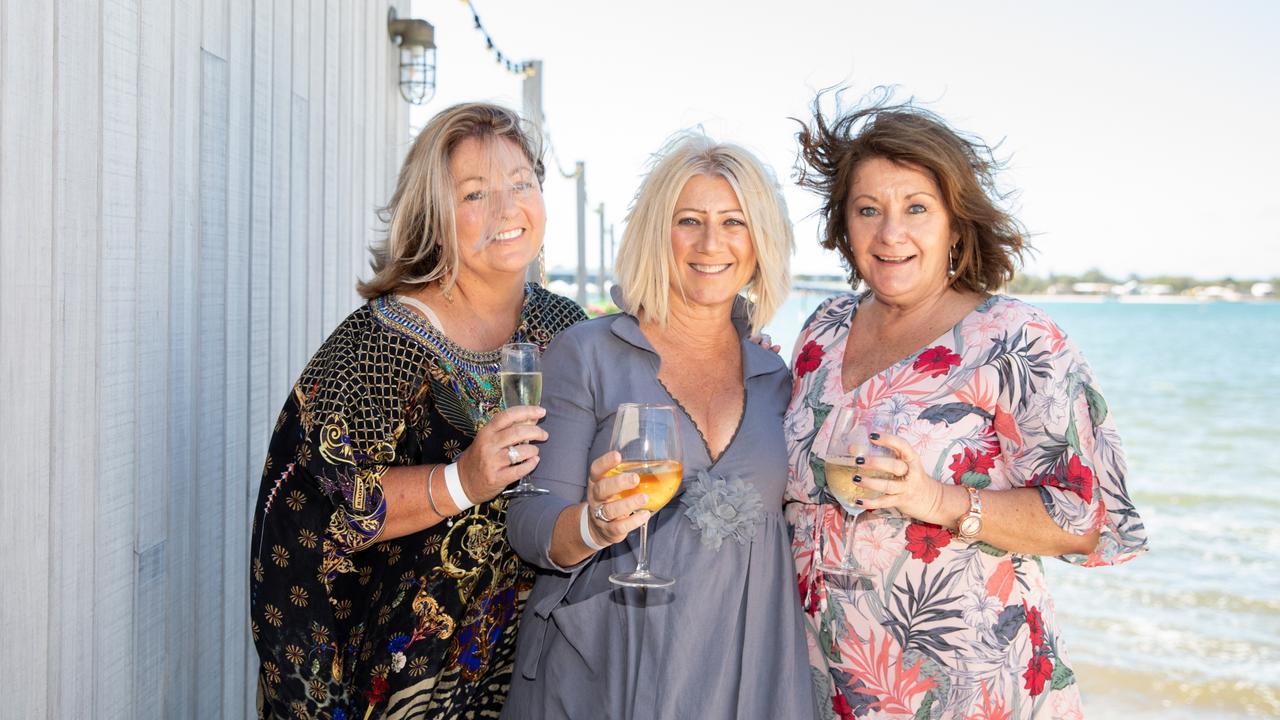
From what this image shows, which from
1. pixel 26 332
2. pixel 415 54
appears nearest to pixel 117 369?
pixel 26 332

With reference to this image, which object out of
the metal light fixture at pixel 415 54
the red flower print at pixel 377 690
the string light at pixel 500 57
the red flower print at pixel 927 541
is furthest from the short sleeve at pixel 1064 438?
the string light at pixel 500 57

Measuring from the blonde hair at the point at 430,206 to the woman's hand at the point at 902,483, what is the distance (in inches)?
46.7

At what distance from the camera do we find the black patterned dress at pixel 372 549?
2.21m

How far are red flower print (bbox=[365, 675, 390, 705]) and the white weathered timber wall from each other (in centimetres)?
59

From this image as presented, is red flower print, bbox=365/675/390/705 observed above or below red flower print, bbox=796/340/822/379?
below

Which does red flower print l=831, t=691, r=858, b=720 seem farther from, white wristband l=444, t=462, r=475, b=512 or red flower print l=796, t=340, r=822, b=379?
white wristband l=444, t=462, r=475, b=512

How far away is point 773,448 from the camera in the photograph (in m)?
2.34

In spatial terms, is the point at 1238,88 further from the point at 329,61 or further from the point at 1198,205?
the point at 329,61

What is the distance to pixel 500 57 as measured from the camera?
6941 mm

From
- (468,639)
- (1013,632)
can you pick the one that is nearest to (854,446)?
(1013,632)

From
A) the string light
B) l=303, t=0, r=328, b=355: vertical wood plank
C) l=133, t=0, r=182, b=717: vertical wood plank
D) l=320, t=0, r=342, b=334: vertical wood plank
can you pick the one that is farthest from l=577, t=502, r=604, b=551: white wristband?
the string light

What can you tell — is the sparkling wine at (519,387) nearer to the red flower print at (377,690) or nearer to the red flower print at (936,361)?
the red flower print at (377,690)

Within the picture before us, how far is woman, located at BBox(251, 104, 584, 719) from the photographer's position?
2203mm

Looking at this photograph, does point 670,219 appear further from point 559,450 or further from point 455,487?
point 455,487
